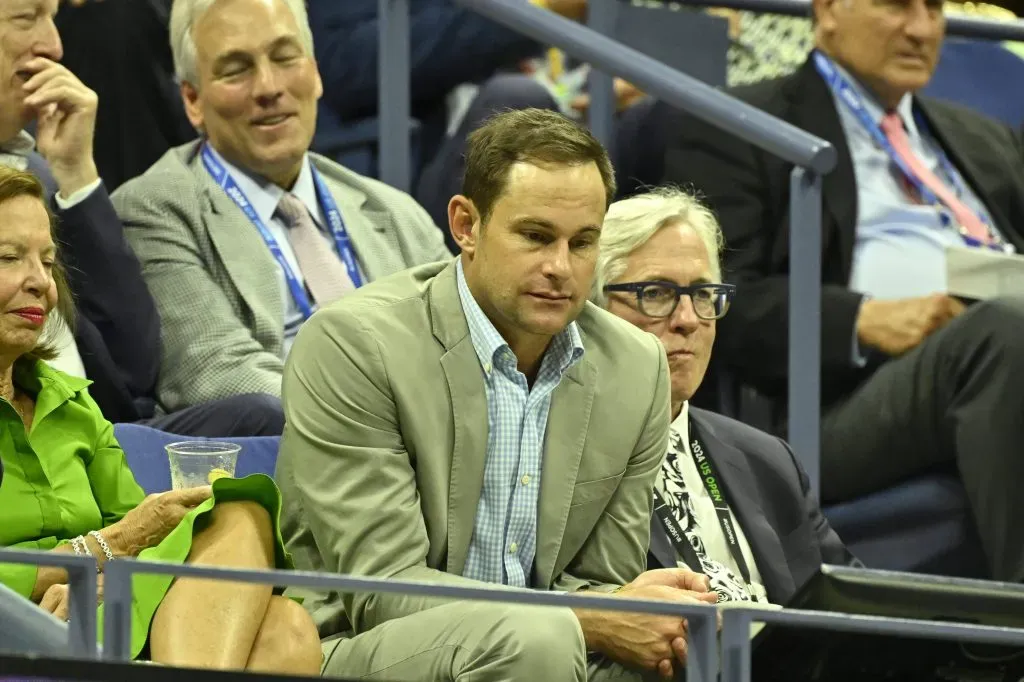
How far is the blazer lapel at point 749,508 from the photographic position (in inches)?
126

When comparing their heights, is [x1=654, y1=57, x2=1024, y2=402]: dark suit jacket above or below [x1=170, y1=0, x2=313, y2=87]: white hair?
below

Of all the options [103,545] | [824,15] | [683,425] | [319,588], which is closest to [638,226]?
[683,425]

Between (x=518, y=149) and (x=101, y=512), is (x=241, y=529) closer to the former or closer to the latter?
(x=101, y=512)

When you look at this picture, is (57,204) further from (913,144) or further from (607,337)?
(913,144)

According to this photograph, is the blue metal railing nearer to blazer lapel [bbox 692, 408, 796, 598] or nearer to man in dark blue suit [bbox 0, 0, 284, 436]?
blazer lapel [bbox 692, 408, 796, 598]

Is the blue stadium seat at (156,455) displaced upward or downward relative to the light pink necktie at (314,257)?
downward

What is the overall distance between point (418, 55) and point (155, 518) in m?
1.95

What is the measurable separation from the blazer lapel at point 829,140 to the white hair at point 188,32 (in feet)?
3.67

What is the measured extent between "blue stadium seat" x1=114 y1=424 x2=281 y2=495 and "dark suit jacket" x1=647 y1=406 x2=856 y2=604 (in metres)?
0.74

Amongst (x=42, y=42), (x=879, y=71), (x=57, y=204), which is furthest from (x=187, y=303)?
(x=879, y=71)

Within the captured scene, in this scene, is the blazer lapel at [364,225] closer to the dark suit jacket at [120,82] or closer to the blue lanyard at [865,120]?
the dark suit jacket at [120,82]

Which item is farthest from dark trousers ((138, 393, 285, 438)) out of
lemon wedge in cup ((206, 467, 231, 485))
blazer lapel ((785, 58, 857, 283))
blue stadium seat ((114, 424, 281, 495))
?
blazer lapel ((785, 58, 857, 283))

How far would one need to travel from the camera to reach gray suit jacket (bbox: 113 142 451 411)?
342 cm

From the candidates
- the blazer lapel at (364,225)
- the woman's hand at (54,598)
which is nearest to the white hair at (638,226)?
the blazer lapel at (364,225)
